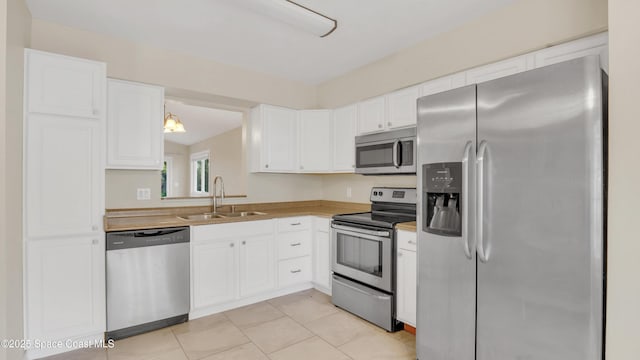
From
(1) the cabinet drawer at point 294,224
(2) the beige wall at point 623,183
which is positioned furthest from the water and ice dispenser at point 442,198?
(1) the cabinet drawer at point 294,224

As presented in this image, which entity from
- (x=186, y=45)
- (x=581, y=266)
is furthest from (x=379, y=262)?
(x=186, y=45)

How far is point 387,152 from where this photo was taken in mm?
3039

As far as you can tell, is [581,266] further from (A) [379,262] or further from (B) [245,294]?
(B) [245,294]

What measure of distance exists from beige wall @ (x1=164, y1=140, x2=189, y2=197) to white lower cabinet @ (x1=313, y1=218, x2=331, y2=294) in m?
5.49

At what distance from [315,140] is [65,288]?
8.95ft

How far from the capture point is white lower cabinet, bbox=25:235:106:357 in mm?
2201

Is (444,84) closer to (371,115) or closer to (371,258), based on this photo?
(371,115)

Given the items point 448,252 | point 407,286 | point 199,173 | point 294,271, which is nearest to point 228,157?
point 199,173

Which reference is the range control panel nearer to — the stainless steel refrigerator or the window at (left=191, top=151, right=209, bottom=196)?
the stainless steel refrigerator

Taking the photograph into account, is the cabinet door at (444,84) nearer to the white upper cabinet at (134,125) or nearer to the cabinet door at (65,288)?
the white upper cabinet at (134,125)

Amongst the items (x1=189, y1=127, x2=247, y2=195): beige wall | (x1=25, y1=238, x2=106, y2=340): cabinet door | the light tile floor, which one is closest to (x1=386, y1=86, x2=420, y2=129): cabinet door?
the light tile floor

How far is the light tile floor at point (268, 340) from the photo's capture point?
2.30m

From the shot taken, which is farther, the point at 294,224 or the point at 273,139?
the point at 273,139

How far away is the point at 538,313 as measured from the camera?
158 centimetres
